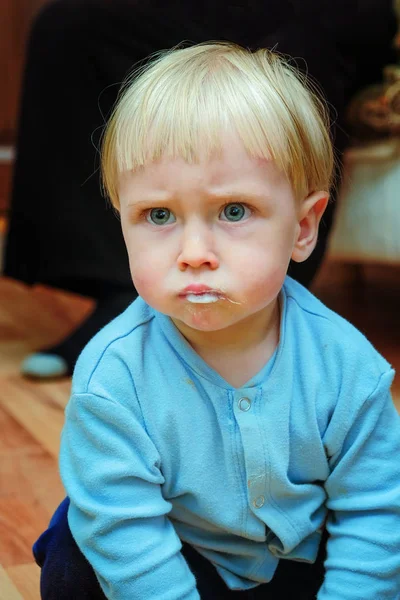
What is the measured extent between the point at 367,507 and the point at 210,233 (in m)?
0.28

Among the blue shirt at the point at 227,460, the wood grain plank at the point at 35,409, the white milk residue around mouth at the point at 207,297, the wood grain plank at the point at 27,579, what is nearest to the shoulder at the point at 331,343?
the blue shirt at the point at 227,460

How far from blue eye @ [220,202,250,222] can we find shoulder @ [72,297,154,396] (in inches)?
5.5

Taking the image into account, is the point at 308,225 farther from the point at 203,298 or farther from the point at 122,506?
the point at 122,506

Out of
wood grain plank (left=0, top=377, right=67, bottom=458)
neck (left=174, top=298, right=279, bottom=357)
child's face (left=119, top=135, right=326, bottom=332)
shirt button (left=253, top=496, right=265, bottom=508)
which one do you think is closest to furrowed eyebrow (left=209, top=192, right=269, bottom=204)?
child's face (left=119, top=135, right=326, bottom=332)

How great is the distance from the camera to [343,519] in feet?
2.75

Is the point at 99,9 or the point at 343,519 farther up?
the point at 99,9

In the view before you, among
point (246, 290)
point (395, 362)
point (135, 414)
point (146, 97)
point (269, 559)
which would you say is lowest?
point (395, 362)

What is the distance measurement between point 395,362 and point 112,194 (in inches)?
40.0

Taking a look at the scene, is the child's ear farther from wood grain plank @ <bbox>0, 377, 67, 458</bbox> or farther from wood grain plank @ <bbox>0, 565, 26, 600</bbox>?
wood grain plank @ <bbox>0, 377, 67, 458</bbox>

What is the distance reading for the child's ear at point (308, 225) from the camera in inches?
31.9

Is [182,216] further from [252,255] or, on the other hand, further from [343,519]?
[343,519]

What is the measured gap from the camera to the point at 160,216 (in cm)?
76

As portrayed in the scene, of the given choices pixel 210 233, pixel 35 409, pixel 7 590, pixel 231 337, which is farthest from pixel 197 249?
pixel 35 409

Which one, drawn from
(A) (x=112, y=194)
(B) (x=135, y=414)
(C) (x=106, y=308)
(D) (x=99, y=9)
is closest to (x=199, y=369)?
(B) (x=135, y=414)
